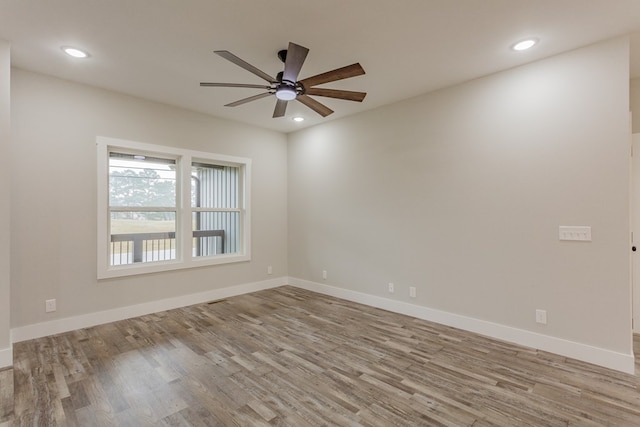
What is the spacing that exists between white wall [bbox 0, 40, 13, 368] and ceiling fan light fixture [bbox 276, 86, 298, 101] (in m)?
2.35

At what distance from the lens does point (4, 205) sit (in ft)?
8.84

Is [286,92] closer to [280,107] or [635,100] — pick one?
[280,107]

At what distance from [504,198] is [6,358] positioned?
4899mm

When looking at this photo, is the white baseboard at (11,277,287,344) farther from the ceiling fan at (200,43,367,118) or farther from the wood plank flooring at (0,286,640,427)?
the ceiling fan at (200,43,367,118)

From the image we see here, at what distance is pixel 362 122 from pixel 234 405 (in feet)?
12.5

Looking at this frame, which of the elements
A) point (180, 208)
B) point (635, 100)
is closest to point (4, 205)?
point (180, 208)

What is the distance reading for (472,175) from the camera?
3496 mm

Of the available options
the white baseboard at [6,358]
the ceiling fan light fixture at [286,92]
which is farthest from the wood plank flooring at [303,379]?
the ceiling fan light fixture at [286,92]

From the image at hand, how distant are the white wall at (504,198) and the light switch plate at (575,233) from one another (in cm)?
5

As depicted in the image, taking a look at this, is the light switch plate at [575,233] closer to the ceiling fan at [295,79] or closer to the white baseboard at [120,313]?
the ceiling fan at [295,79]

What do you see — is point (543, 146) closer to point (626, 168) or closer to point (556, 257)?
point (626, 168)

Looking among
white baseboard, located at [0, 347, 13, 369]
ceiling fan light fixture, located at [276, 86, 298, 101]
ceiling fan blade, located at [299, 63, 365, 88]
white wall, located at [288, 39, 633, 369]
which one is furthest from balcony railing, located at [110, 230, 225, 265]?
ceiling fan blade, located at [299, 63, 365, 88]

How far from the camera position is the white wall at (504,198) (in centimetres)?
271

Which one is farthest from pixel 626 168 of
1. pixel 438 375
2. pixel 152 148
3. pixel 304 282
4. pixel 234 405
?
pixel 152 148
